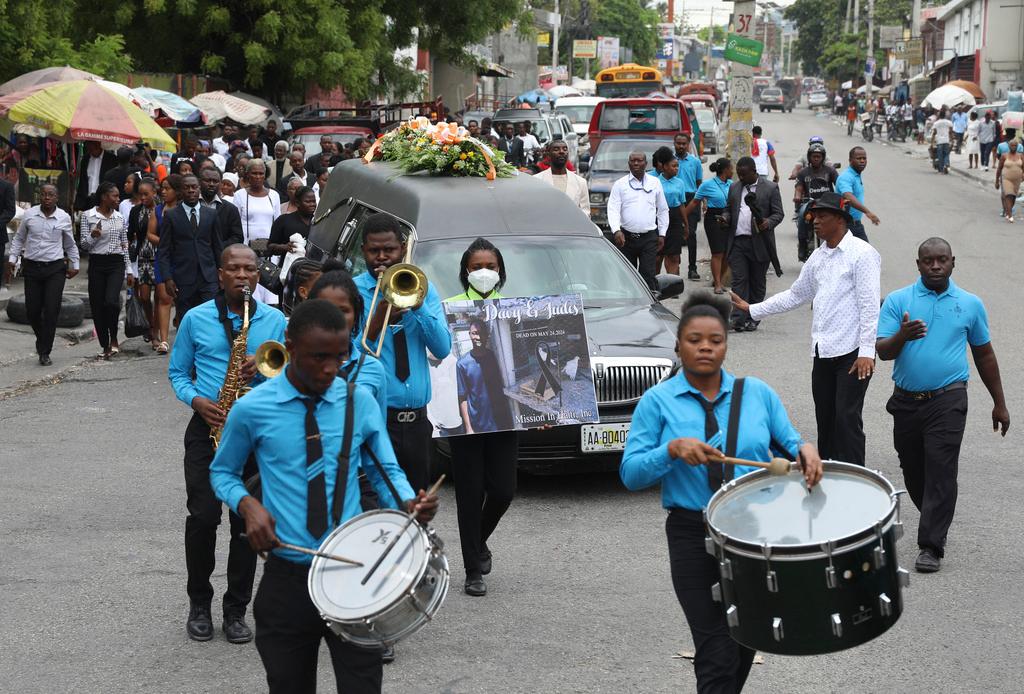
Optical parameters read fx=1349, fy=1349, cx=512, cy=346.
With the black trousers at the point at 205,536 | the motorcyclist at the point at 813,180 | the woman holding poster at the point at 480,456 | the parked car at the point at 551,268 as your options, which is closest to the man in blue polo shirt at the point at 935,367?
the parked car at the point at 551,268

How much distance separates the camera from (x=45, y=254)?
13.2m

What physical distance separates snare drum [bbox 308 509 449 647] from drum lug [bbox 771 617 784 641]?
1036 millimetres

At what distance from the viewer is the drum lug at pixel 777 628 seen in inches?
165

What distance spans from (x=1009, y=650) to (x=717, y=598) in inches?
98.0

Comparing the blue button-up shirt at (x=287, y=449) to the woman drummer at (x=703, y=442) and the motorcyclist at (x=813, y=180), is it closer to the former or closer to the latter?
the woman drummer at (x=703, y=442)

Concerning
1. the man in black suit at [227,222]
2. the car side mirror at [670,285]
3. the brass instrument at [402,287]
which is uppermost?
the brass instrument at [402,287]

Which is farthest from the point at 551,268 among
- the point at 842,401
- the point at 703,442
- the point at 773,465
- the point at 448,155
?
the point at 773,465

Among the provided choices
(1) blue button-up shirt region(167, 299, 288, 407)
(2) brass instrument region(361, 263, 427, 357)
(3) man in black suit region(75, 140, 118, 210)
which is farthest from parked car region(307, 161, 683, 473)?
(3) man in black suit region(75, 140, 118, 210)

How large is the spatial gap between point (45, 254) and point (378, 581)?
33.1ft

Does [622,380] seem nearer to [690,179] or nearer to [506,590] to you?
[506,590]

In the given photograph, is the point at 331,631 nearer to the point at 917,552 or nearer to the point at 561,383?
the point at 561,383

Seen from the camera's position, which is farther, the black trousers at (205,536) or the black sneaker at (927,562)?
the black sneaker at (927,562)

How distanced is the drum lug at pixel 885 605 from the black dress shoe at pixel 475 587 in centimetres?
314

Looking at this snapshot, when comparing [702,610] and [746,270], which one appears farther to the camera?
[746,270]
